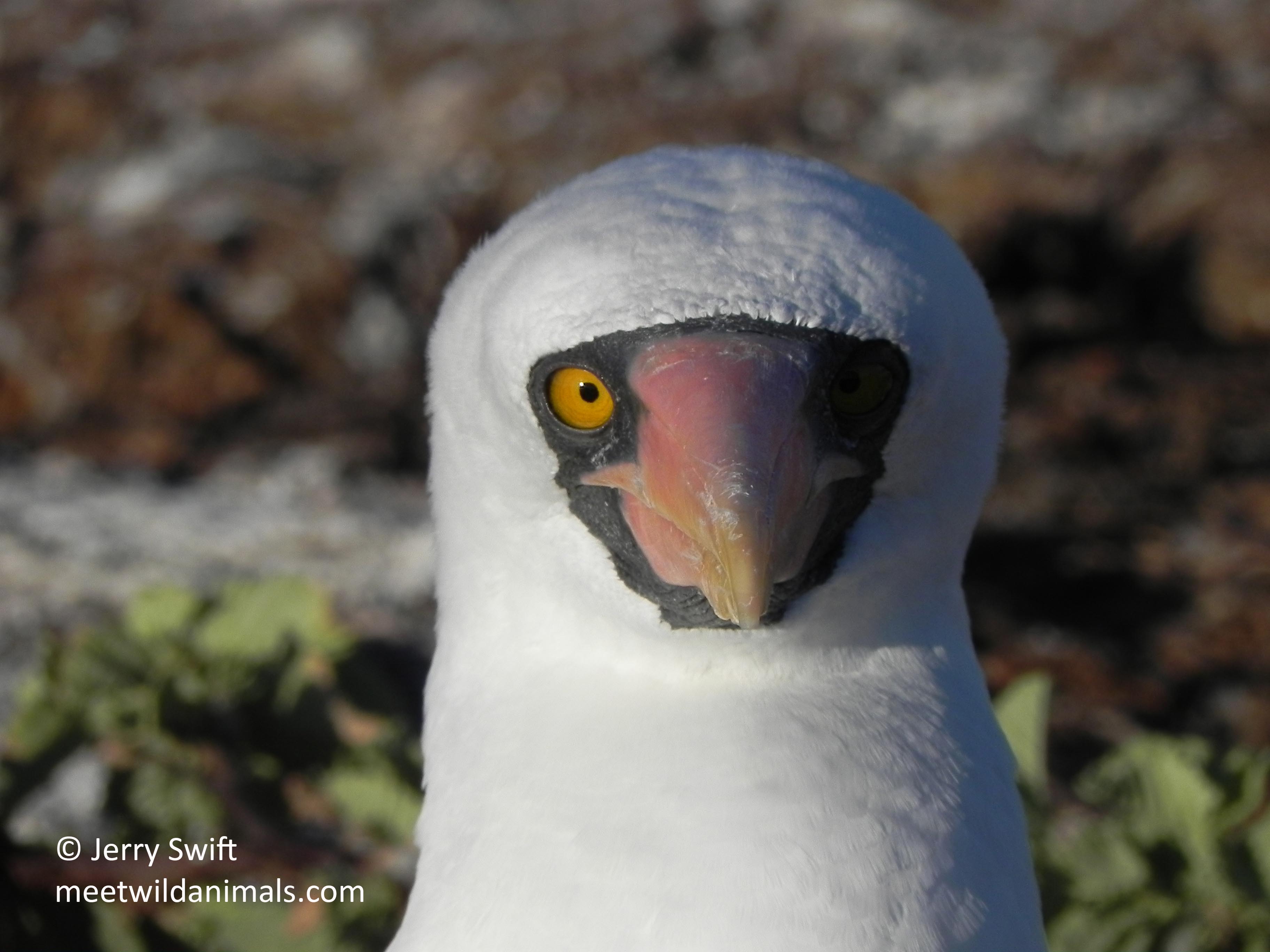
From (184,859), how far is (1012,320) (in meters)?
3.36

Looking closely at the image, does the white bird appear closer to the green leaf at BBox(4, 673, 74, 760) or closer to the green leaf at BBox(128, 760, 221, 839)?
the green leaf at BBox(128, 760, 221, 839)

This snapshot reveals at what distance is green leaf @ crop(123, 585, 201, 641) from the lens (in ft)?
9.56

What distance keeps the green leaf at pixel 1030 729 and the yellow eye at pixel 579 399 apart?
4.36 ft

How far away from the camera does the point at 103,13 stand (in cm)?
700

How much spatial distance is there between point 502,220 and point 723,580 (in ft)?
12.5

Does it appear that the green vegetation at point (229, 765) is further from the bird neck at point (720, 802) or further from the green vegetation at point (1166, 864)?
the green vegetation at point (1166, 864)

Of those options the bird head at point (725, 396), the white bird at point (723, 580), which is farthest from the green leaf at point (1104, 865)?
the bird head at point (725, 396)

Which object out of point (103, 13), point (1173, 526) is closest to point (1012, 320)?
point (1173, 526)

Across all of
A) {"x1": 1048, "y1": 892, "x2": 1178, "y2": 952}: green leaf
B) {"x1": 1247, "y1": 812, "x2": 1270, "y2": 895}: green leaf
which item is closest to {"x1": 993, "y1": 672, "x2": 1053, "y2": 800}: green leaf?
{"x1": 1048, "y1": 892, "x2": 1178, "y2": 952}: green leaf

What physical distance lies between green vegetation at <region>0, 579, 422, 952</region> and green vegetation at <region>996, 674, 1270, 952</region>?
1162 mm

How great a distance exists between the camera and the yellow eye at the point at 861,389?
5.16 ft

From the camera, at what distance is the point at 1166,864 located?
96.7 inches

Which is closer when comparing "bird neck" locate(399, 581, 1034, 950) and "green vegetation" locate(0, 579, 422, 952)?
"bird neck" locate(399, 581, 1034, 950)

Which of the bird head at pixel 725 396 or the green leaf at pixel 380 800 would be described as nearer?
the bird head at pixel 725 396
